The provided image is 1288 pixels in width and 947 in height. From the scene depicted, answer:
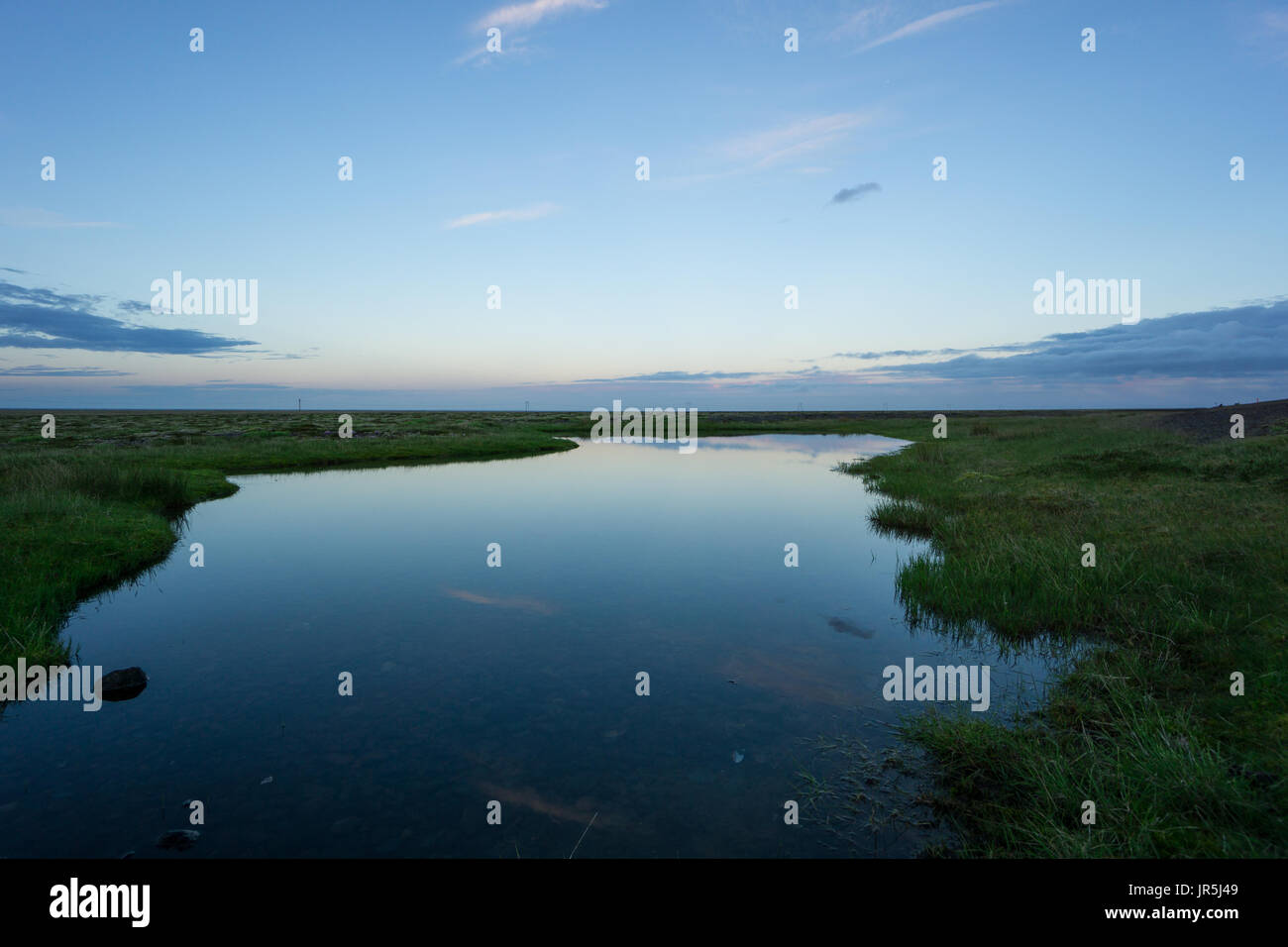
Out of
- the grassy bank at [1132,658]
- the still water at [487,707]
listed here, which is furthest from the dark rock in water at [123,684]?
the grassy bank at [1132,658]

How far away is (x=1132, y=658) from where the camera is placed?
1041cm

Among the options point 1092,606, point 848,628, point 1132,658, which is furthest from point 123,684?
point 1092,606

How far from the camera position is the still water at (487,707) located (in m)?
7.58

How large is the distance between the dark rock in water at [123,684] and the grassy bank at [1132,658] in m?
13.5

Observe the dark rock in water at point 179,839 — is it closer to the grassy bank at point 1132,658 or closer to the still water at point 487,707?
the still water at point 487,707

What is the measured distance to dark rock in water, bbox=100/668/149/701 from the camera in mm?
11194

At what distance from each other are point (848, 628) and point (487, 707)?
334 inches

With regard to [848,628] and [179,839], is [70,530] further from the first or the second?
[848,628]

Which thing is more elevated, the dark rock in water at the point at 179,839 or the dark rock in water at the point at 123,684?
the dark rock in water at the point at 123,684

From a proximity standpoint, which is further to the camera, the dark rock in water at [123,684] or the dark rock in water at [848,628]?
the dark rock in water at [848,628]

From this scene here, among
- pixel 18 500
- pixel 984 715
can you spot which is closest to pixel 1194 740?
pixel 984 715

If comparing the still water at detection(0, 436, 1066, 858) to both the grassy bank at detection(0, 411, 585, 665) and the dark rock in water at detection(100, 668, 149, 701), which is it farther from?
the grassy bank at detection(0, 411, 585, 665)
